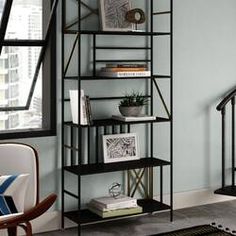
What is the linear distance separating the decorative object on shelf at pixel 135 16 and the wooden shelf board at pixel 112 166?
3.45 feet

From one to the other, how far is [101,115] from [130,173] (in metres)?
0.54

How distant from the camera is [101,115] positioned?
443 centimetres

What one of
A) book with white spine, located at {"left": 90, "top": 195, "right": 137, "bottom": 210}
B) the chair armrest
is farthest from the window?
the chair armrest

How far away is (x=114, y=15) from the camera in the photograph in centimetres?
429

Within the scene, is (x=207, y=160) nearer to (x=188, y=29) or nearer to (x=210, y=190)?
(x=210, y=190)

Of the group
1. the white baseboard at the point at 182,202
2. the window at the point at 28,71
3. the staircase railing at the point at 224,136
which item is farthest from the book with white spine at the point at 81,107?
the staircase railing at the point at 224,136

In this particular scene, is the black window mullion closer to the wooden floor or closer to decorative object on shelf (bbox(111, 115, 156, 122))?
decorative object on shelf (bbox(111, 115, 156, 122))

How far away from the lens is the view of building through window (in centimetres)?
411

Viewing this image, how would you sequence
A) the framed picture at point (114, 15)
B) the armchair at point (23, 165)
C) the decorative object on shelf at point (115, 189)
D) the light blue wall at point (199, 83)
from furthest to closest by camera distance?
1. the light blue wall at point (199, 83)
2. the decorative object on shelf at point (115, 189)
3. the framed picture at point (114, 15)
4. the armchair at point (23, 165)

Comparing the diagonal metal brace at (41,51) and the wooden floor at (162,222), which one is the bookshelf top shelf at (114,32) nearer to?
the diagonal metal brace at (41,51)

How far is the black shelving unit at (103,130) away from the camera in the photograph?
4164mm

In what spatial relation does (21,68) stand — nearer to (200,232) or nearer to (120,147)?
(120,147)

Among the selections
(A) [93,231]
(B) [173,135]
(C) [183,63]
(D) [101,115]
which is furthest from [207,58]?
(A) [93,231]

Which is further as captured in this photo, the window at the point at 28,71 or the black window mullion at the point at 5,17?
the window at the point at 28,71
